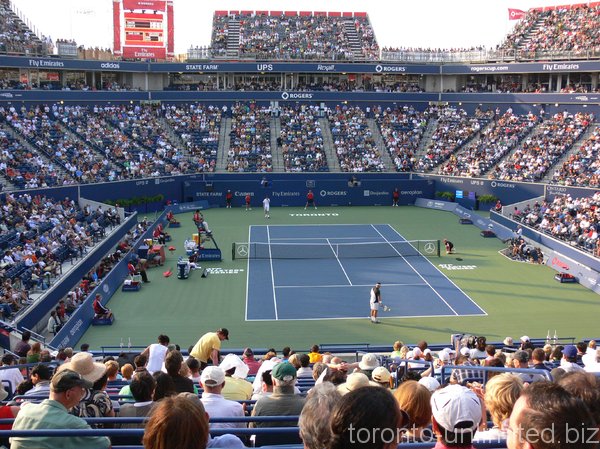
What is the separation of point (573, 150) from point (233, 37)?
119ft

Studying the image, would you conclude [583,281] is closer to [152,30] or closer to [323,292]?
[323,292]

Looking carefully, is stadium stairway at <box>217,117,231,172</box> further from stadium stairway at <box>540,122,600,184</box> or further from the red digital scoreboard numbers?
stadium stairway at <box>540,122,600,184</box>

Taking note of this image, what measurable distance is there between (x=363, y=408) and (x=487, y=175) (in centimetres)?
4968

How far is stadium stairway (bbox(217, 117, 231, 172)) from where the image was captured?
55188 mm

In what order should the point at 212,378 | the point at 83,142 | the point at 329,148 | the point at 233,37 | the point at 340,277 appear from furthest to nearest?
the point at 233,37 → the point at 329,148 → the point at 83,142 → the point at 340,277 → the point at 212,378

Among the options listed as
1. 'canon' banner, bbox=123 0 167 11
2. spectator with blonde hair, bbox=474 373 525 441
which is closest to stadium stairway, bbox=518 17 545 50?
'canon' banner, bbox=123 0 167 11

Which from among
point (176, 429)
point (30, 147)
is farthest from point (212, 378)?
point (30, 147)

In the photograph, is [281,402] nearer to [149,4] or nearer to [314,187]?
[314,187]

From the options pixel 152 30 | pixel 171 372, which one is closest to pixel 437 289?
pixel 171 372

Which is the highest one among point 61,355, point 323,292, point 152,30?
point 152,30

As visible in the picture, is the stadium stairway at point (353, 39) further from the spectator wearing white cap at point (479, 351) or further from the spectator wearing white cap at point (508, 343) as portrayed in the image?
the spectator wearing white cap at point (479, 351)

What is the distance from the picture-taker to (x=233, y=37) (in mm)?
70875

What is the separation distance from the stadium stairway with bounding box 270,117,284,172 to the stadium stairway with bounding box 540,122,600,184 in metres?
19.7

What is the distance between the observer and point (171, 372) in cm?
816
